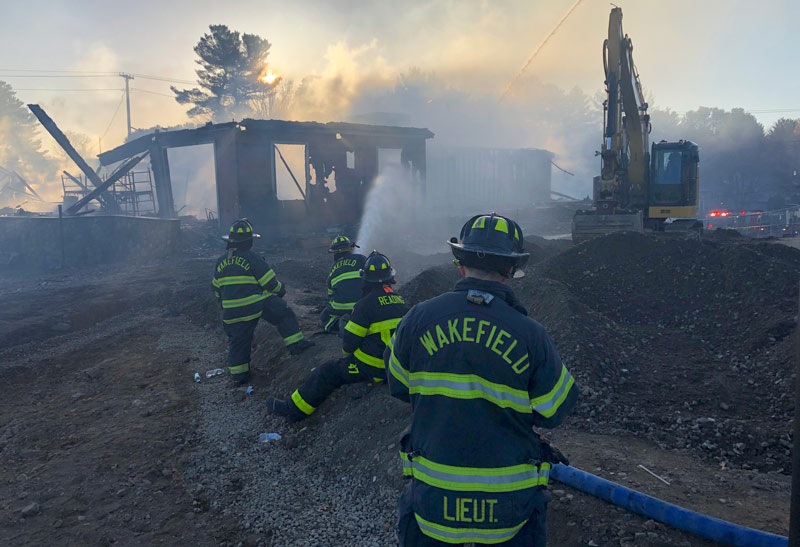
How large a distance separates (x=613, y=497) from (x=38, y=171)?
67.8 m

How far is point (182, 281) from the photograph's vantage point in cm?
1455

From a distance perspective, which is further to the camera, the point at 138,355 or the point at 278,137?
the point at 278,137

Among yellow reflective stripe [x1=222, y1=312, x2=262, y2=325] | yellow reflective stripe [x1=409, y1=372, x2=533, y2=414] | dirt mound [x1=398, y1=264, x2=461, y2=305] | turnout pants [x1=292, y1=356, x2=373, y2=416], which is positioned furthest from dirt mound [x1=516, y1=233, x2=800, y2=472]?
yellow reflective stripe [x1=222, y1=312, x2=262, y2=325]

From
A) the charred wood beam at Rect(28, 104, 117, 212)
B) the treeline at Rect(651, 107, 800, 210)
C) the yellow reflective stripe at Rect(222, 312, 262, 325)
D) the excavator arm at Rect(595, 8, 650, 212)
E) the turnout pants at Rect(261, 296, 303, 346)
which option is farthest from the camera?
the treeline at Rect(651, 107, 800, 210)

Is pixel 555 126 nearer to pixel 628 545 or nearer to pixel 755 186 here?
pixel 755 186

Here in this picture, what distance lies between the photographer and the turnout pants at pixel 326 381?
5254 mm

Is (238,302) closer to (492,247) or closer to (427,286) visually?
(427,286)

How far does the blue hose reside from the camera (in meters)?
2.80

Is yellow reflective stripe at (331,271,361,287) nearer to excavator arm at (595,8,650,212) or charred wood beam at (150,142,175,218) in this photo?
excavator arm at (595,8,650,212)

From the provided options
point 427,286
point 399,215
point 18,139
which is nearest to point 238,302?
point 427,286

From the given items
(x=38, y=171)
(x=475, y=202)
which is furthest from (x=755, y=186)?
(x=38, y=171)

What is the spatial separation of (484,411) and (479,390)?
0.09m

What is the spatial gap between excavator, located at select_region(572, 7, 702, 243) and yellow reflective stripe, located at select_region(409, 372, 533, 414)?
485 inches

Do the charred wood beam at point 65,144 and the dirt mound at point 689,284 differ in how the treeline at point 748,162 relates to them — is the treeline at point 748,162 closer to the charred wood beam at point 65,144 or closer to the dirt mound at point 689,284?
the dirt mound at point 689,284
